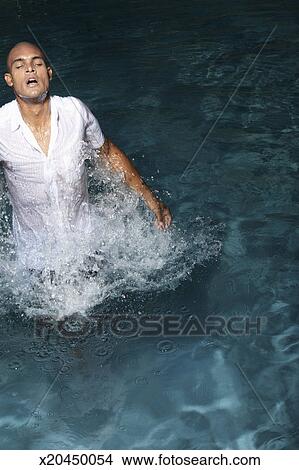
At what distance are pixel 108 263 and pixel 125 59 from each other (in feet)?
12.5

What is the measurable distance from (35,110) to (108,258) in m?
1.22

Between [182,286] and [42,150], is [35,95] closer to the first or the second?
[42,150]

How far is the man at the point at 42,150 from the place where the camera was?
12.1 feet

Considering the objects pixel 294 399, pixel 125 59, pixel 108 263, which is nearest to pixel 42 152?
pixel 108 263

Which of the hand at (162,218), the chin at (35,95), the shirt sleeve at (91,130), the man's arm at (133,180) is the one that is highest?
the chin at (35,95)

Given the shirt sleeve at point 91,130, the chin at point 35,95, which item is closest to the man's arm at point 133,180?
the shirt sleeve at point 91,130

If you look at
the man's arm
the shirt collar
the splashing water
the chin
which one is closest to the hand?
the man's arm

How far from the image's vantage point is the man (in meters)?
3.68

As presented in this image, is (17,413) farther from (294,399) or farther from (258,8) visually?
(258,8)

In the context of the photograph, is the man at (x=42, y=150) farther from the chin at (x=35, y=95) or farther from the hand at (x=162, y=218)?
the hand at (x=162, y=218)

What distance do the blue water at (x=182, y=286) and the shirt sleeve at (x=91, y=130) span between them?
1.50 feet

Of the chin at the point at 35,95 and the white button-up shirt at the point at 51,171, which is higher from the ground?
the chin at the point at 35,95

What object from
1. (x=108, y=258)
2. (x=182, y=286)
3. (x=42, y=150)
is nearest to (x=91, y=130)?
(x=42, y=150)

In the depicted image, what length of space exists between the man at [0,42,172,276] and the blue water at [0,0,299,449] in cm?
41
